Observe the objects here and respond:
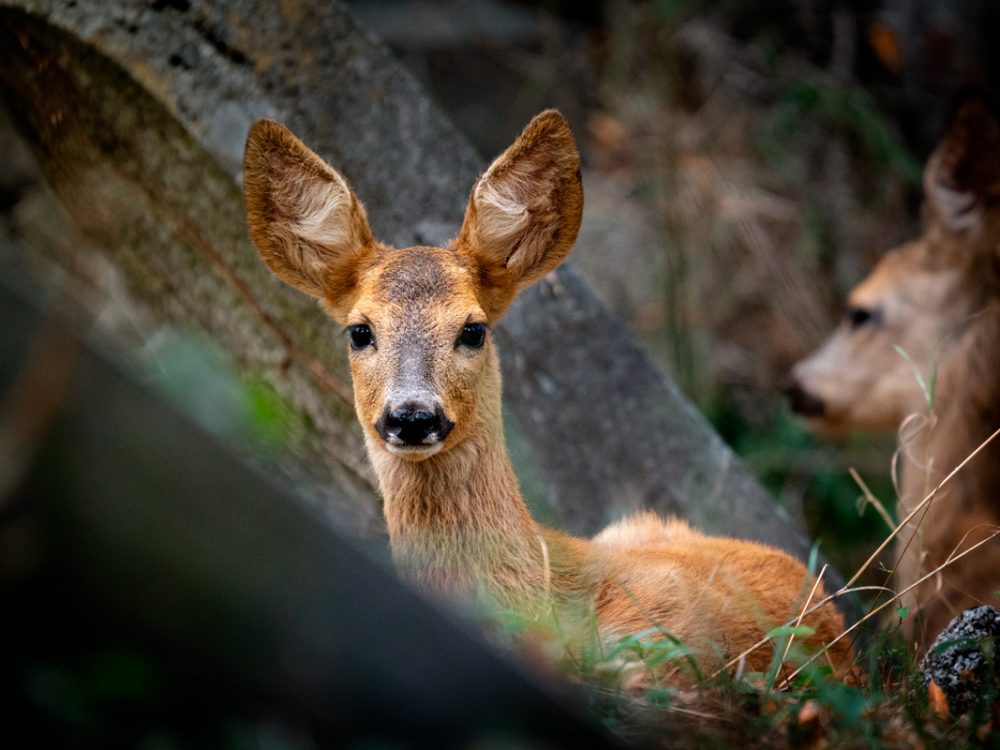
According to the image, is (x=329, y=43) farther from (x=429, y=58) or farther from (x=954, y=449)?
(x=429, y=58)

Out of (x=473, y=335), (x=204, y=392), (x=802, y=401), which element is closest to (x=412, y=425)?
(x=473, y=335)

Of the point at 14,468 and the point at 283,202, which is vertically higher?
the point at 283,202

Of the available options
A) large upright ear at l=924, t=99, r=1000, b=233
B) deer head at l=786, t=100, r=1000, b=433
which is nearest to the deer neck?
deer head at l=786, t=100, r=1000, b=433

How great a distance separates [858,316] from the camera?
235 inches

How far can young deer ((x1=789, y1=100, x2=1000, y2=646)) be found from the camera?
15.4 feet

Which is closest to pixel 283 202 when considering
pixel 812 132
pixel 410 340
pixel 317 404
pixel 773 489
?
pixel 410 340

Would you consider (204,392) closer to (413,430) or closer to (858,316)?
(413,430)

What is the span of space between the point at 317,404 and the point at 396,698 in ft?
9.19

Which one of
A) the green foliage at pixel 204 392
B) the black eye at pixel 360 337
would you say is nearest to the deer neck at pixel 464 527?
the black eye at pixel 360 337

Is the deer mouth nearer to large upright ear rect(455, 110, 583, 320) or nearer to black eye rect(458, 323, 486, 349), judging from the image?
black eye rect(458, 323, 486, 349)

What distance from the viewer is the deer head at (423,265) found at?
3.03m

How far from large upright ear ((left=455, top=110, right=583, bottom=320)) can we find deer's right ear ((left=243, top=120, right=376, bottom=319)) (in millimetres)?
343

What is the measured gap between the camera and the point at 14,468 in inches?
50.4

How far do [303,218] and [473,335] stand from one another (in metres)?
0.64
